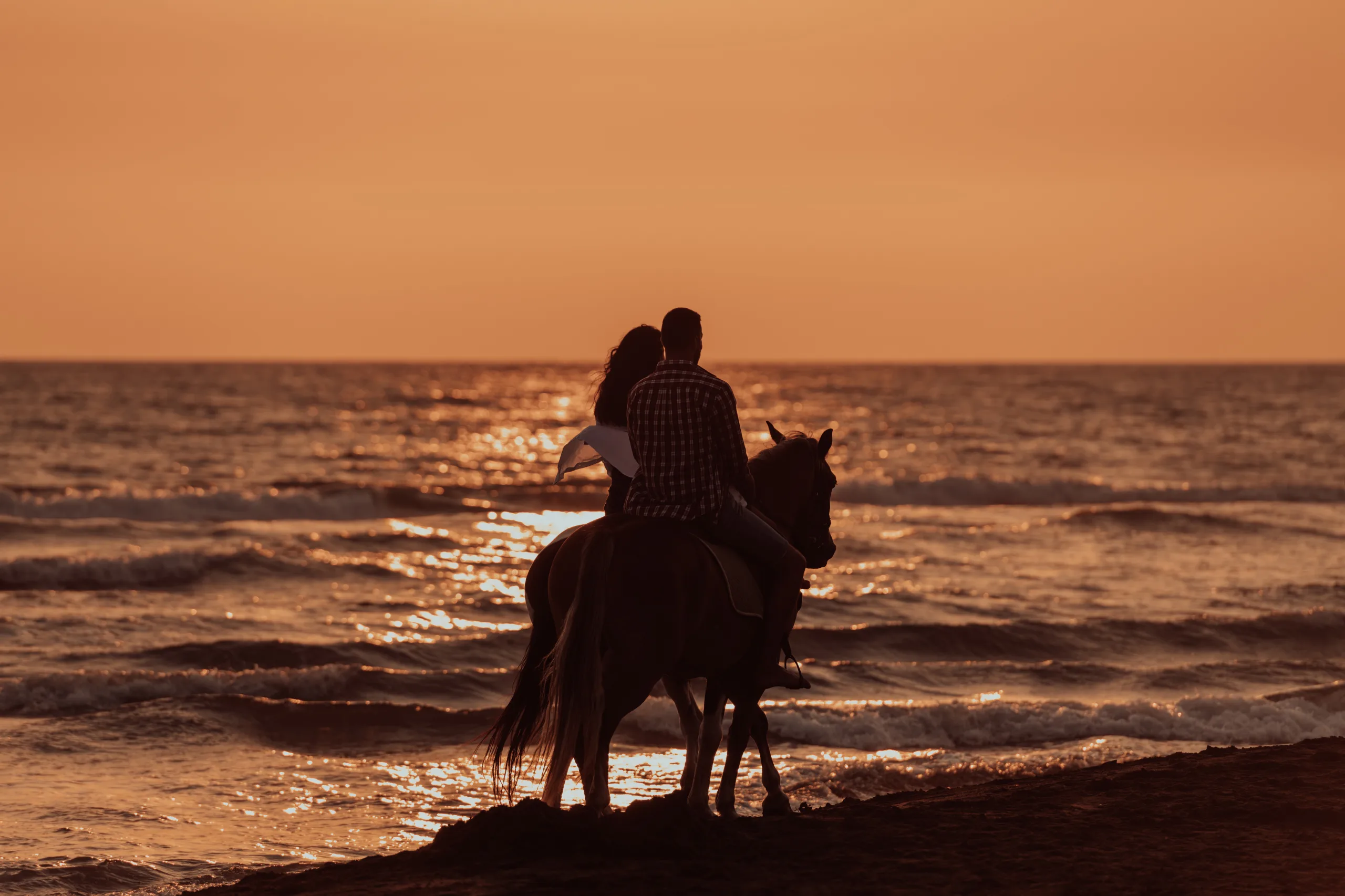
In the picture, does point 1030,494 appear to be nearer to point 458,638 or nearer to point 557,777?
point 458,638

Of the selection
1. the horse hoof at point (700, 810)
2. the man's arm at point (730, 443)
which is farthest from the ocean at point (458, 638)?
the horse hoof at point (700, 810)

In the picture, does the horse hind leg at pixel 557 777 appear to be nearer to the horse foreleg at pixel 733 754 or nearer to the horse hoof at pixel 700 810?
the horse hoof at pixel 700 810

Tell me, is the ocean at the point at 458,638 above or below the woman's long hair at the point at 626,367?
below

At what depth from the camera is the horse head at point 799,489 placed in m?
7.46

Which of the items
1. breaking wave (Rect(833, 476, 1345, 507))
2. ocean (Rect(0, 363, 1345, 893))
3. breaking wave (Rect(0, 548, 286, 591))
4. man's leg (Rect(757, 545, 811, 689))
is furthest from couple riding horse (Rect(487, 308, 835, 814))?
breaking wave (Rect(833, 476, 1345, 507))

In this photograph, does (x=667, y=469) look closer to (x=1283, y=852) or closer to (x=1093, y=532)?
(x=1283, y=852)

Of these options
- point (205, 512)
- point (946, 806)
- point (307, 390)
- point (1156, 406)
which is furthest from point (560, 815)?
point (307, 390)

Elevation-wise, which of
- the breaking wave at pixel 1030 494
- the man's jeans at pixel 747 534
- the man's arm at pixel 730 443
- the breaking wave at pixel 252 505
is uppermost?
the man's arm at pixel 730 443

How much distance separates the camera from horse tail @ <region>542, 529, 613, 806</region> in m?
6.49

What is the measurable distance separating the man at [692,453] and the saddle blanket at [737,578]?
6 cm

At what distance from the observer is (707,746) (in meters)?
7.25

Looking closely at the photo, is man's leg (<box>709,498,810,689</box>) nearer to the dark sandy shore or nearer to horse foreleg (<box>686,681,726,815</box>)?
horse foreleg (<box>686,681,726,815</box>)

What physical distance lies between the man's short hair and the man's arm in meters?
0.30

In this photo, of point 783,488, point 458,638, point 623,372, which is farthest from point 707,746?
point 458,638
